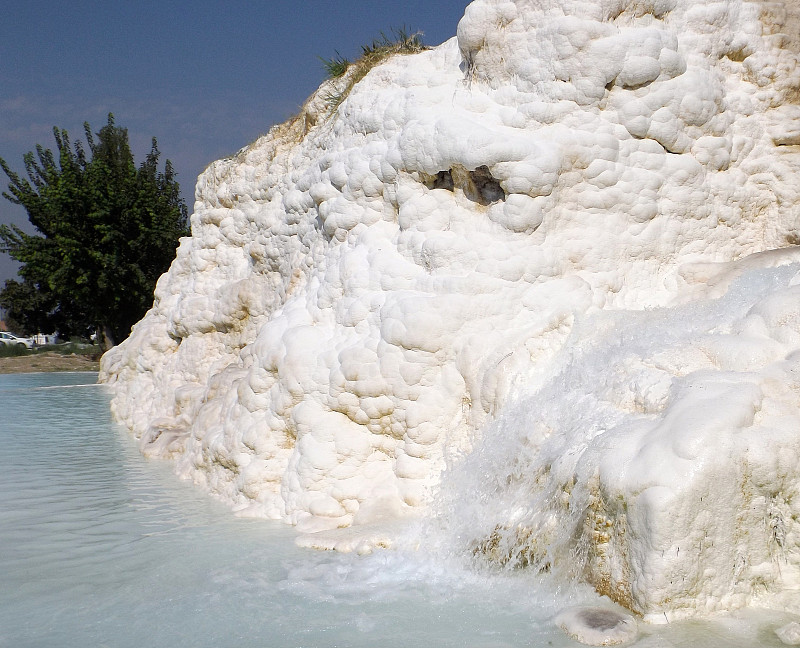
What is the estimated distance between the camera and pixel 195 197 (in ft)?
31.8

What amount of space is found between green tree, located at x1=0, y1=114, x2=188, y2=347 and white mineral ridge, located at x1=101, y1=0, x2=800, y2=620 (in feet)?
45.3

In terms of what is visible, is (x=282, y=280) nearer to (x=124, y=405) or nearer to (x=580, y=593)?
(x=124, y=405)

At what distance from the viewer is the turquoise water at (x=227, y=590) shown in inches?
115

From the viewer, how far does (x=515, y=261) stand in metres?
5.00

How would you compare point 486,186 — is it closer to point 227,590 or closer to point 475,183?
point 475,183

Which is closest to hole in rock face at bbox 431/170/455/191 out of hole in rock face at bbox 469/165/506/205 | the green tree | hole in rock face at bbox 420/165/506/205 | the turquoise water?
hole in rock face at bbox 420/165/506/205

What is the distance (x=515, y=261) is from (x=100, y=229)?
15.8 m

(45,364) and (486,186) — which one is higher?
(486,186)

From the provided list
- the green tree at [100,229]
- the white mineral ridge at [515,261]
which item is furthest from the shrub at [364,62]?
the green tree at [100,229]

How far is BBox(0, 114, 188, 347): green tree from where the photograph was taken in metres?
18.3

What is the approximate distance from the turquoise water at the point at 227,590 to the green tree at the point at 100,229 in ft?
46.9

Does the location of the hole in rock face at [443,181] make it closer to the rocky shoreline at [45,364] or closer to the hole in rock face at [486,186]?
the hole in rock face at [486,186]

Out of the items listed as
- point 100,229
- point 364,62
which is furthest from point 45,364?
point 364,62

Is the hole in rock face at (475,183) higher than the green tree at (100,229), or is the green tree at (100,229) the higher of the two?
the green tree at (100,229)
